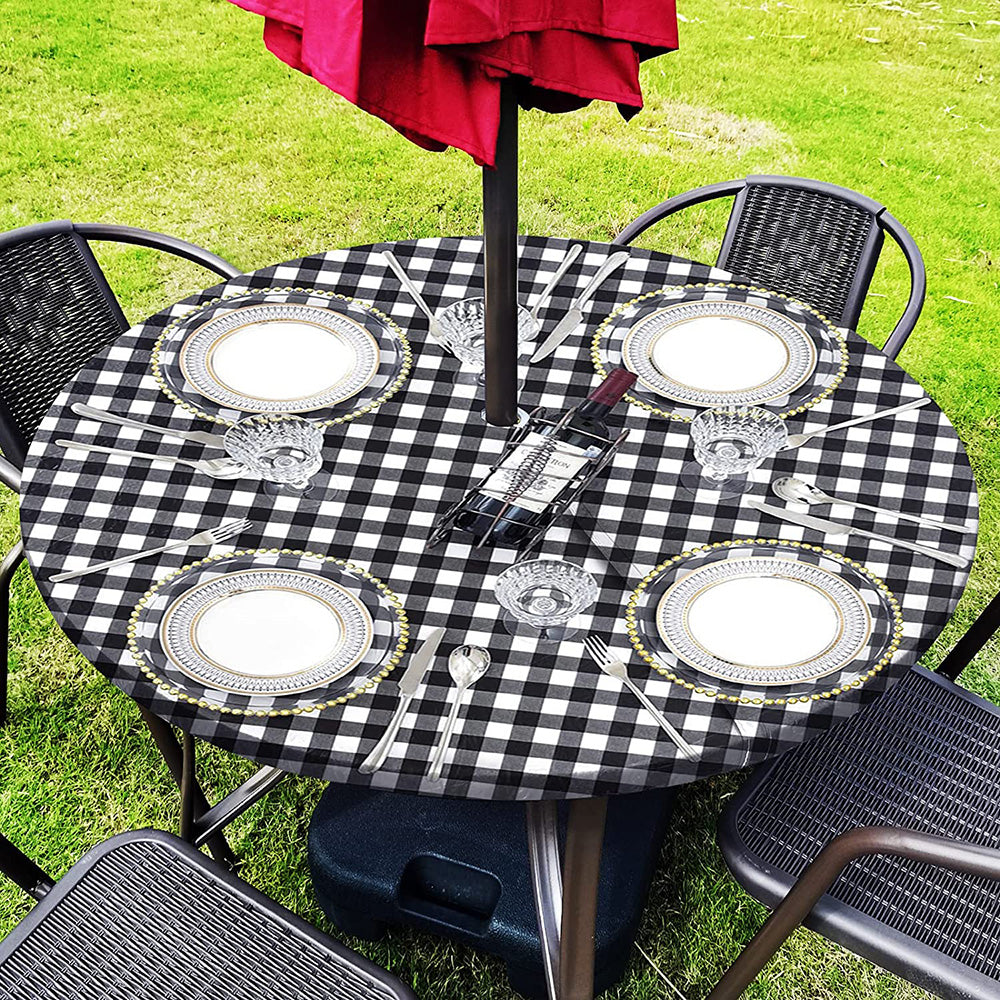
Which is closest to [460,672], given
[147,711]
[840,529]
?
[147,711]

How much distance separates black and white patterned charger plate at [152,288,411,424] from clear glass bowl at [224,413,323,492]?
0.17ft

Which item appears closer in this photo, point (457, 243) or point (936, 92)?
point (457, 243)

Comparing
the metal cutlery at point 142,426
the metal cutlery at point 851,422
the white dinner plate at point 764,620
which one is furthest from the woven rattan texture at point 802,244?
the metal cutlery at point 142,426

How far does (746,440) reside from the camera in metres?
2.02

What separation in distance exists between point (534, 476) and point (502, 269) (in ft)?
1.09

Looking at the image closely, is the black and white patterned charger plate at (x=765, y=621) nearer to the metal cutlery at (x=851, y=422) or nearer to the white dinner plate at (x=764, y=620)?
the white dinner plate at (x=764, y=620)

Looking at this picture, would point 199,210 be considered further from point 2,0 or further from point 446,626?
point 446,626

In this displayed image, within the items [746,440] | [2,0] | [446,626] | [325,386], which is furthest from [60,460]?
[2,0]

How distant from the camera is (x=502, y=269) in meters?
1.93

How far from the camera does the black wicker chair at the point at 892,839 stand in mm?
1681

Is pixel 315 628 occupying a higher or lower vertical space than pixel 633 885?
higher

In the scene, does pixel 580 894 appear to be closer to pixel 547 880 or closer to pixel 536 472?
pixel 547 880

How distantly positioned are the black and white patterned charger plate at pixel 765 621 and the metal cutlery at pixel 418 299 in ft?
2.31

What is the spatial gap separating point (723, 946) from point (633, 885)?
27 centimetres
